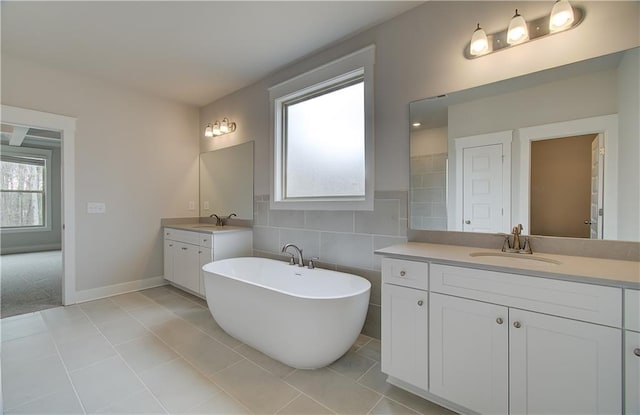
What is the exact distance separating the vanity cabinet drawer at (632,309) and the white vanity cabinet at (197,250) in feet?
10.1

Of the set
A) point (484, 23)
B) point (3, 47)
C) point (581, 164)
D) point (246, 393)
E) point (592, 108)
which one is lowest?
point (246, 393)

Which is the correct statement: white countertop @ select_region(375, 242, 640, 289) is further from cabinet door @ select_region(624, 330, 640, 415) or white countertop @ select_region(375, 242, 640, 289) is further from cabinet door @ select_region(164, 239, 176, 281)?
cabinet door @ select_region(164, 239, 176, 281)

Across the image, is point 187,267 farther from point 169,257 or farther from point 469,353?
point 469,353

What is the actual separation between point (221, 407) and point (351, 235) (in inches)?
60.7

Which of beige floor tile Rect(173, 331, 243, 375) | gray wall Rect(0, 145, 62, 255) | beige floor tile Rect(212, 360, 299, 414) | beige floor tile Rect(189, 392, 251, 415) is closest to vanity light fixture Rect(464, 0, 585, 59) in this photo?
beige floor tile Rect(212, 360, 299, 414)

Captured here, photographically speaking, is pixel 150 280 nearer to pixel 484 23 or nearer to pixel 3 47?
pixel 3 47

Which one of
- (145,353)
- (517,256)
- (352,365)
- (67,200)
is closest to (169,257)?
(67,200)

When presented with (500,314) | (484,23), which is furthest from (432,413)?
(484,23)

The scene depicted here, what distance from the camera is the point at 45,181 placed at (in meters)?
6.48

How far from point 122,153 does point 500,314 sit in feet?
14.0

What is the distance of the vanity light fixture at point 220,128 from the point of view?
367cm

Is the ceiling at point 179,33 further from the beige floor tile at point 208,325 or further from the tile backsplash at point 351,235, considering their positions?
the beige floor tile at point 208,325

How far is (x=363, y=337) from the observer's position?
7.81 feet

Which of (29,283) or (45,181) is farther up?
(45,181)
